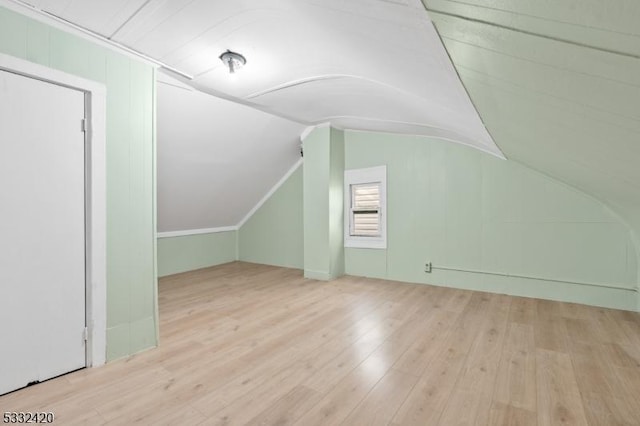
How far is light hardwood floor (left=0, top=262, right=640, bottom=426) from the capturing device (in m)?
1.49

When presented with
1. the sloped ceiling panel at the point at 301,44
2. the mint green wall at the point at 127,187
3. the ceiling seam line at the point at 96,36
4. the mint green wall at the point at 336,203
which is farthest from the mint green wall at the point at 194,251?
the ceiling seam line at the point at 96,36

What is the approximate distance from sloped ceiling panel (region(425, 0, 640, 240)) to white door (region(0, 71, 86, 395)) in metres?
2.25

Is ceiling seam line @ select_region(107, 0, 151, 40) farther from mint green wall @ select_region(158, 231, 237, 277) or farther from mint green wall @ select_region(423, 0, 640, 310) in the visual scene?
mint green wall @ select_region(158, 231, 237, 277)

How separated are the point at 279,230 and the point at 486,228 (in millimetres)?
3472

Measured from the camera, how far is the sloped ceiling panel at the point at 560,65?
1.84ft

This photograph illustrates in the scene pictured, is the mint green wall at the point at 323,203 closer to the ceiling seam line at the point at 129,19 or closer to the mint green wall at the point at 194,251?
the mint green wall at the point at 194,251

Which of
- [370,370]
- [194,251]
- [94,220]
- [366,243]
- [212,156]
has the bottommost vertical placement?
[370,370]

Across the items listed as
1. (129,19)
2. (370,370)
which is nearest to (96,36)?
(129,19)

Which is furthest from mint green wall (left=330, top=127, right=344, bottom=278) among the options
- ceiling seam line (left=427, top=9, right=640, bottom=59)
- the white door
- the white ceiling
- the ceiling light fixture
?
ceiling seam line (left=427, top=9, right=640, bottom=59)

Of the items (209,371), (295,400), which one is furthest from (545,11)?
(209,371)

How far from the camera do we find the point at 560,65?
783mm

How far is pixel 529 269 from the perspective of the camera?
11.0 feet

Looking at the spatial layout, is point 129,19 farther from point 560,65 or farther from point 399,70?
point 560,65

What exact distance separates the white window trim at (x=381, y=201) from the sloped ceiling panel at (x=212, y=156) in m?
1.13
